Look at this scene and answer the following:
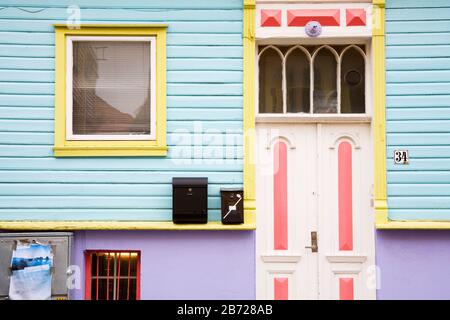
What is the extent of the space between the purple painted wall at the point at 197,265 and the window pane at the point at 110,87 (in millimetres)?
1384

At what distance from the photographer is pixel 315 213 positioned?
7176mm

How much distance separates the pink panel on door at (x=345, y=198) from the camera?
7.16 m

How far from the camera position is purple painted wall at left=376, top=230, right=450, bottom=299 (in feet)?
22.7

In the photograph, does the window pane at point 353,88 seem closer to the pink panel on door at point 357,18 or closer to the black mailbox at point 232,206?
the pink panel on door at point 357,18

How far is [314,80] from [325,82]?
0.14 meters

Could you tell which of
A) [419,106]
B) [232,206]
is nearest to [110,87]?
[232,206]

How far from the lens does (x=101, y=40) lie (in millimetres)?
7184

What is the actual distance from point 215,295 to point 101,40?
132 inches

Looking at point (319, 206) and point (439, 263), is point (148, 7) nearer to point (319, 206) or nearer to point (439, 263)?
point (319, 206)

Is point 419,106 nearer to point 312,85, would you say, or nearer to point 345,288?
point 312,85

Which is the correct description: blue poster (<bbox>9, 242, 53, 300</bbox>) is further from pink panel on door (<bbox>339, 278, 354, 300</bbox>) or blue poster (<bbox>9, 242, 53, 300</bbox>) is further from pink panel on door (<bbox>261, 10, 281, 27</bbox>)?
pink panel on door (<bbox>261, 10, 281, 27</bbox>)

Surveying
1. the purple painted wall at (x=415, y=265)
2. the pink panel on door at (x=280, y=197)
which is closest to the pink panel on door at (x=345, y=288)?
the purple painted wall at (x=415, y=265)

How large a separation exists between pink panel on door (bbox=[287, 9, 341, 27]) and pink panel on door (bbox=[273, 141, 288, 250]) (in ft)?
4.83

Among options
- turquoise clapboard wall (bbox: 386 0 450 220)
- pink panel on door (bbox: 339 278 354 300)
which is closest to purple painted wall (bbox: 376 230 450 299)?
turquoise clapboard wall (bbox: 386 0 450 220)
